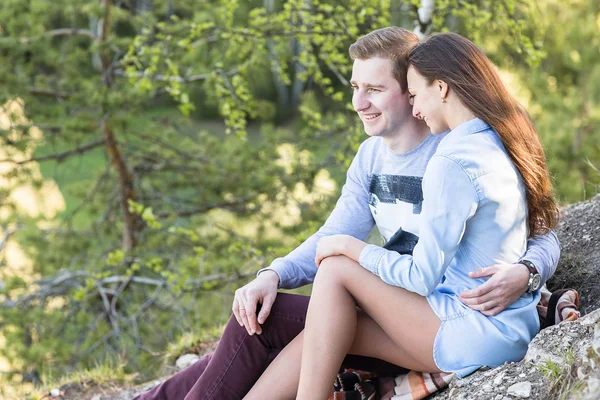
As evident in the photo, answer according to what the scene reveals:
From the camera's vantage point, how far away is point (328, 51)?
4.52 metres

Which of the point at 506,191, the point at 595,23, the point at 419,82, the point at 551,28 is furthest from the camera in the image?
the point at 551,28

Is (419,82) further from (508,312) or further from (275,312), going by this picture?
(275,312)

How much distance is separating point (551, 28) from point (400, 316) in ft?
22.3

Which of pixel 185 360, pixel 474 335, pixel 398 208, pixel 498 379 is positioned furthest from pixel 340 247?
pixel 185 360

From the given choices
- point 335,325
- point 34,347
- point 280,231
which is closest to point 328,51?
point 280,231

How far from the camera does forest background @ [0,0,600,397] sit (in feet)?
16.5

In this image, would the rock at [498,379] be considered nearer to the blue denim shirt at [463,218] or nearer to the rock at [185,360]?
the blue denim shirt at [463,218]

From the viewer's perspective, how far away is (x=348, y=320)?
2143 mm

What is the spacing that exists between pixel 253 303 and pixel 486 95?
0.96 metres

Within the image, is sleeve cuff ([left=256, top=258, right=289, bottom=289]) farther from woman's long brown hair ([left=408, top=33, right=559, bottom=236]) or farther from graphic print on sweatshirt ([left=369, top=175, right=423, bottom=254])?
woman's long brown hair ([left=408, top=33, right=559, bottom=236])

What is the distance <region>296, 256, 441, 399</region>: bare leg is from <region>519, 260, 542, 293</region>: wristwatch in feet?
0.98

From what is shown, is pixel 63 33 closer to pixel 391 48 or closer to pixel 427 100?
pixel 391 48

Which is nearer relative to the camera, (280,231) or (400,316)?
(400,316)

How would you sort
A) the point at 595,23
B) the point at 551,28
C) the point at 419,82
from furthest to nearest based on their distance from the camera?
1. the point at 551,28
2. the point at 595,23
3. the point at 419,82
